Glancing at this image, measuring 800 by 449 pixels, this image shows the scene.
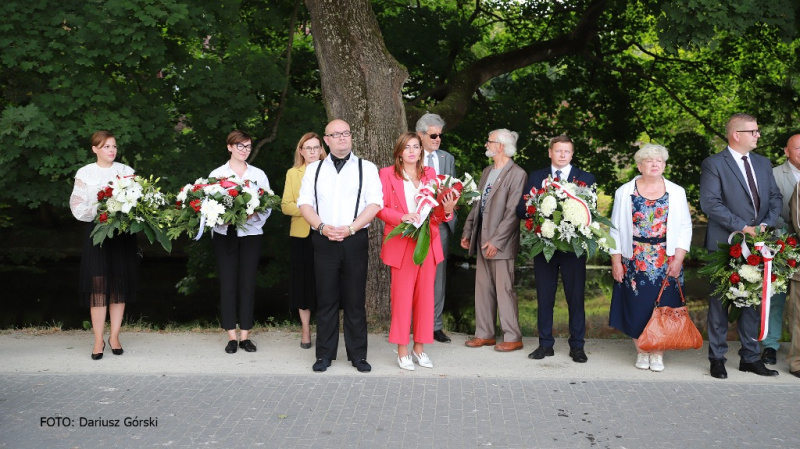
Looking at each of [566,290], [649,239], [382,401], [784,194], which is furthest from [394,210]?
[784,194]

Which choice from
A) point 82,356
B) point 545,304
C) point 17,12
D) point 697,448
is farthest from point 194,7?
point 697,448

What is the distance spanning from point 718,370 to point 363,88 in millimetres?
4851

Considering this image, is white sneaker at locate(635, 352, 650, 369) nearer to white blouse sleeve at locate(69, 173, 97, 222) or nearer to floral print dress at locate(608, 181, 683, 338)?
floral print dress at locate(608, 181, 683, 338)

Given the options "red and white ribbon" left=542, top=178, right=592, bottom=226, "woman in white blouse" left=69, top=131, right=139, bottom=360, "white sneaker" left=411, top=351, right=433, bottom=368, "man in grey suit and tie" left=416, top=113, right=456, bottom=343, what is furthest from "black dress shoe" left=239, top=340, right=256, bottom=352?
"red and white ribbon" left=542, top=178, right=592, bottom=226

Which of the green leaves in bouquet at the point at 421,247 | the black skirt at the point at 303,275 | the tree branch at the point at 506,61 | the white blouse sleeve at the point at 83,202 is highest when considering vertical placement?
the tree branch at the point at 506,61

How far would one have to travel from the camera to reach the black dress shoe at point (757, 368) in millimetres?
7234

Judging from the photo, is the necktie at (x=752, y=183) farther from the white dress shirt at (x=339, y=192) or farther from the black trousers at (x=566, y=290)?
the white dress shirt at (x=339, y=192)

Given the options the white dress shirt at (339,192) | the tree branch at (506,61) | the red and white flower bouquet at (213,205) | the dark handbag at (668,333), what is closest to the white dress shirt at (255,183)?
Answer: the red and white flower bouquet at (213,205)

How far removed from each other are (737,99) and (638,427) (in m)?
13.9

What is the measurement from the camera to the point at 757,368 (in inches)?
287

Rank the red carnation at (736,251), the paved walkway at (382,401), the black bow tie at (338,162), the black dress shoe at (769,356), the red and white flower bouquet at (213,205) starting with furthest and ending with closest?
the black dress shoe at (769,356)
the red and white flower bouquet at (213,205)
the black bow tie at (338,162)
the red carnation at (736,251)
the paved walkway at (382,401)

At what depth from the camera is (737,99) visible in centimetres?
1780

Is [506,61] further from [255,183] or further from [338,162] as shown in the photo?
[338,162]

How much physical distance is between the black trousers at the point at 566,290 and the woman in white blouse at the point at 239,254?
8.91 ft
